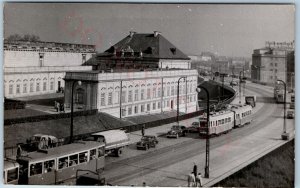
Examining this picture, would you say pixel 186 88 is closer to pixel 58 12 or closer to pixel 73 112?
pixel 73 112

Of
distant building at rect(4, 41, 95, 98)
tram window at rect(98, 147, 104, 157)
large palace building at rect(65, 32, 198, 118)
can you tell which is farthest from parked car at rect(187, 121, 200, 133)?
→ distant building at rect(4, 41, 95, 98)

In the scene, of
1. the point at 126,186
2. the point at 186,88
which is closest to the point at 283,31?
the point at 186,88

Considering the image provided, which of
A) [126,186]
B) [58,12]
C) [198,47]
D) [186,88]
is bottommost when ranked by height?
[126,186]

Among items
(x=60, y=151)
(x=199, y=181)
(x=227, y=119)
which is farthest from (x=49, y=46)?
(x=227, y=119)

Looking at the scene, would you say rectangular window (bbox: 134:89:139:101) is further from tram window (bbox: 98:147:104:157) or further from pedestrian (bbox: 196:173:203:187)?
pedestrian (bbox: 196:173:203:187)

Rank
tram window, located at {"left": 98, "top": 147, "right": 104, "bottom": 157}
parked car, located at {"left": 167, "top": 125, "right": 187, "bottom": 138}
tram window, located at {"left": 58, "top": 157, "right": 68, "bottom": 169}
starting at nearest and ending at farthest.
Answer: tram window, located at {"left": 58, "top": 157, "right": 68, "bottom": 169} < tram window, located at {"left": 98, "top": 147, "right": 104, "bottom": 157} < parked car, located at {"left": 167, "top": 125, "right": 187, "bottom": 138}

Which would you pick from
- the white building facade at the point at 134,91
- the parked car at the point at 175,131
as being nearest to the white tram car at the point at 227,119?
the parked car at the point at 175,131
